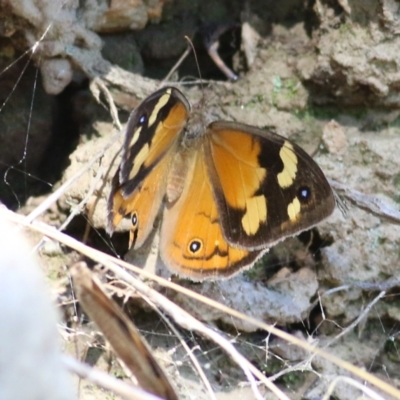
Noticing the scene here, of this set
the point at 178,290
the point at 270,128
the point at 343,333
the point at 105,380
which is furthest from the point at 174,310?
the point at 270,128

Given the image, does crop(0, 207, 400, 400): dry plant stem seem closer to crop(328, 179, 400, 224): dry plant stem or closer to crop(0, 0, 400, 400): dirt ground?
crop(0, 0, 400, 400): dirt ground

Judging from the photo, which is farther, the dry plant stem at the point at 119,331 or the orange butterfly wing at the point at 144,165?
the orange butterfly wing at the point at 144,165

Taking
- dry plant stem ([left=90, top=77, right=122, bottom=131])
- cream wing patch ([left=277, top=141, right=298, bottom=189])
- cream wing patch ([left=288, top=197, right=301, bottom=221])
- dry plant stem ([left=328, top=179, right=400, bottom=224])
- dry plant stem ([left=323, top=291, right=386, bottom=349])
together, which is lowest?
dry plant stem ([left=323, top=291, right=386, bottom=349])

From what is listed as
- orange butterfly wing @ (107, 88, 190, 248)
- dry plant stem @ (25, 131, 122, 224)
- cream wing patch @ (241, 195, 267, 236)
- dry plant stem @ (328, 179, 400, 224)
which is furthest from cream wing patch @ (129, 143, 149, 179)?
dry plant stem @ (328, 179, 400, 224)

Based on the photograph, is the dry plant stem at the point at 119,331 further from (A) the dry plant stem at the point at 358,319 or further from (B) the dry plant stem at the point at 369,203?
(B) the dry plant stem at the point at 369,203

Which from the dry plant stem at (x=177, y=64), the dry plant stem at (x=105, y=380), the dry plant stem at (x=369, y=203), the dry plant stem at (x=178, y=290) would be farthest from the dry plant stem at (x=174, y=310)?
the dry plant stem at (x=177, y=64)

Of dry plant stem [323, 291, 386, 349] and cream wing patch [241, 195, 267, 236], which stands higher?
cream wing patch [241, 195, 267, 236]

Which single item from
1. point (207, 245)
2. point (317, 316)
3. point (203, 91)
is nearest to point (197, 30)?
point (203, 91)
